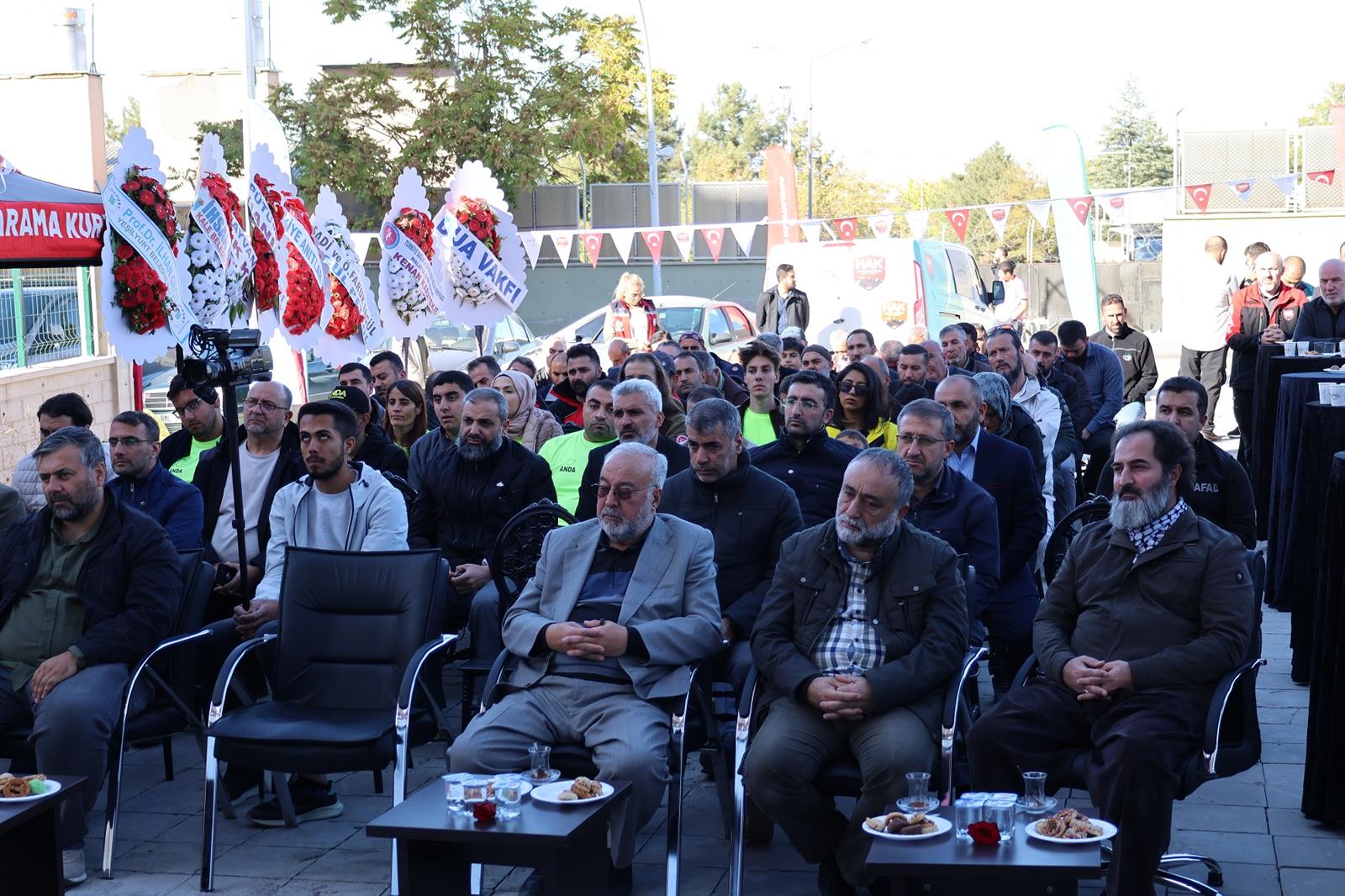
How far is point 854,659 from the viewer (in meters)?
4.91

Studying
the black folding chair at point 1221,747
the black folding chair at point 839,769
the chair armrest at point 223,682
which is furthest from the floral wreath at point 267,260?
the black folding chair at point 1221,747

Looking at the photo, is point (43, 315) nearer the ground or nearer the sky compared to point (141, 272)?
nearer the ground

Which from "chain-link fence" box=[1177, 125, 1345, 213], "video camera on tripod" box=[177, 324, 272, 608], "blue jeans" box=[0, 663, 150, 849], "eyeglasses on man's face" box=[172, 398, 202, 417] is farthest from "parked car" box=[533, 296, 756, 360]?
"chain-link fence" box=[1177, 125, 1345, 213]

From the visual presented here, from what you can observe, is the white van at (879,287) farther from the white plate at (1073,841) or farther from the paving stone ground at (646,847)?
the white plate at (1073,841)

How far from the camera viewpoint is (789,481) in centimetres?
662

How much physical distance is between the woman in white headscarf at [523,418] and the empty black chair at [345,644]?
10.2 ft

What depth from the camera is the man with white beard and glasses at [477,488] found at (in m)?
6.81

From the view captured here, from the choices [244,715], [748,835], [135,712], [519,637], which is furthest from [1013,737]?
[135,712]

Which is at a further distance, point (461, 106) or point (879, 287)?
point (461, 106)

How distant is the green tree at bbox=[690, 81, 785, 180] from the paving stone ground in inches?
3372

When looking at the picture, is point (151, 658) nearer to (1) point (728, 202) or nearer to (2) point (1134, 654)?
(2) point (1134, 654)

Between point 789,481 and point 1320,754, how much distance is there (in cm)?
243

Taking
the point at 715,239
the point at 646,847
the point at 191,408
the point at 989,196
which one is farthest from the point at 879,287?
the point at 989,196

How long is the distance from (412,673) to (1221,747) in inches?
104
